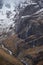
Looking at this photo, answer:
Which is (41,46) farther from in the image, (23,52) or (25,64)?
(25,64)

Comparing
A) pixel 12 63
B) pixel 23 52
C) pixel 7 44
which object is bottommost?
pixel 7 44

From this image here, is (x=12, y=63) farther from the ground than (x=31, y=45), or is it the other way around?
(x=12, y=63)

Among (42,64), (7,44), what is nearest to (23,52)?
(42,64)

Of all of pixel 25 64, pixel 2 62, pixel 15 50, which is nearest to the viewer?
pixel 2 62

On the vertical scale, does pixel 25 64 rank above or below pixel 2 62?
below

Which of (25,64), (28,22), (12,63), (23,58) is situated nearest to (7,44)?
(28,22)

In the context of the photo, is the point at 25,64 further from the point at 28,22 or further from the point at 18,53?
the point at 28,22

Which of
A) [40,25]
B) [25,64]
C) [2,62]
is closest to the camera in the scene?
[2,62]

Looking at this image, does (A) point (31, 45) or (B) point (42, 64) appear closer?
(B) point (42, 64)

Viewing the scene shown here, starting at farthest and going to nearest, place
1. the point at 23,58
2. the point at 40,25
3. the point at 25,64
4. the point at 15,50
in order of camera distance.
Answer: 1. the point at 40,25
2. the point at 15,50
3. the point at 23,58
4. the point at 25,64
